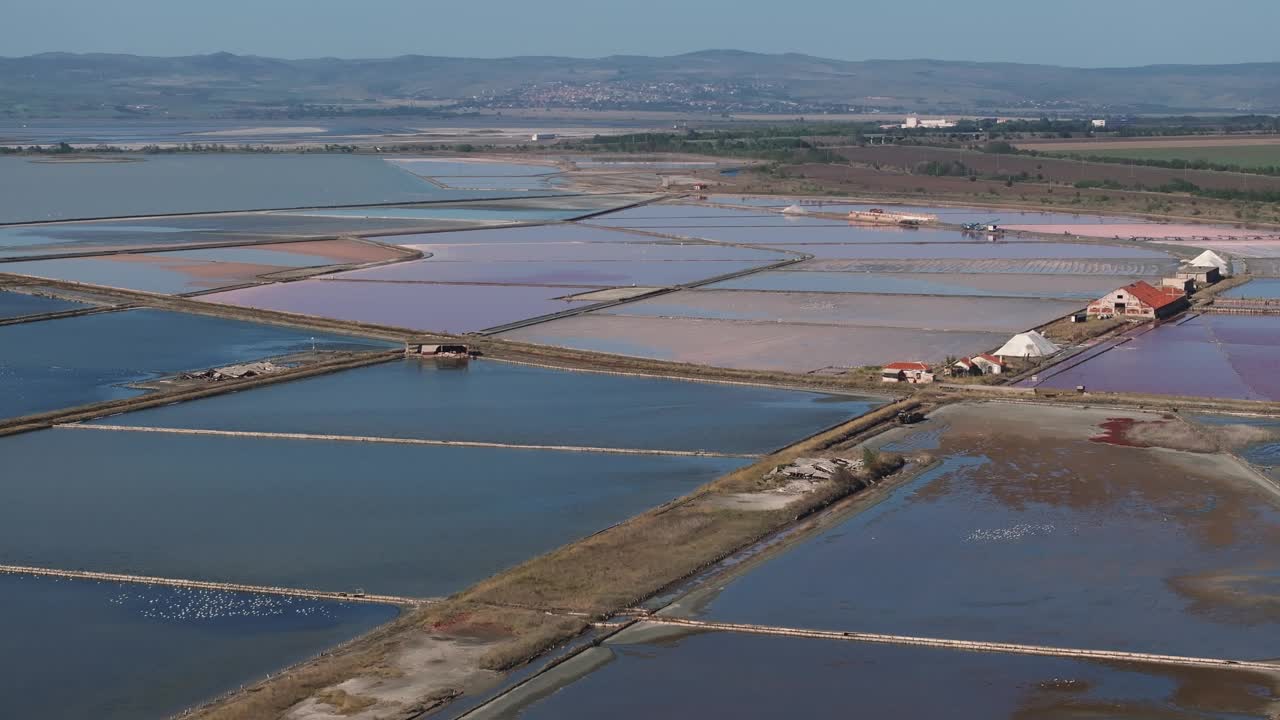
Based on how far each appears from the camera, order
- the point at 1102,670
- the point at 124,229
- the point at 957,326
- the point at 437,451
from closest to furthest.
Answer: the point at 1102,670 → the point at 437,451 → the point at 957,326 → the point at 124,229

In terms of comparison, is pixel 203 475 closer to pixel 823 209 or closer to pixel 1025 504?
pixel 1025 504

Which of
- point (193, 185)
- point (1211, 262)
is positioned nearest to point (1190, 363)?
point (1211, 262)

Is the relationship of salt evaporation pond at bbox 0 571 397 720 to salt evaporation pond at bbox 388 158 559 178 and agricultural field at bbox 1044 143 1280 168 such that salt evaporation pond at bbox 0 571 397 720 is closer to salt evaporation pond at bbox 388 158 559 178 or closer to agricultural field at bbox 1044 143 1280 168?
salt evaporation pond at bbox 388 158 559 178

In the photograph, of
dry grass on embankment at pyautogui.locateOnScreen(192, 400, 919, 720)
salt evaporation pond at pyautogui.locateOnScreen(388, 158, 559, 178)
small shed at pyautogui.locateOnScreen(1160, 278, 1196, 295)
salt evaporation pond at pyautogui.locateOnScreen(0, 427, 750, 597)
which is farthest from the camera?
salt evaporation pond at pyautogui.locateOnScreen(388, 158, 559, 178)

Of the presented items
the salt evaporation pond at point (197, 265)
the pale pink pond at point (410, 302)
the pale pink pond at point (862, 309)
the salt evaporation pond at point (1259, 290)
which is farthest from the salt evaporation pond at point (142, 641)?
the salt evaporation pond at point (1259, 290)

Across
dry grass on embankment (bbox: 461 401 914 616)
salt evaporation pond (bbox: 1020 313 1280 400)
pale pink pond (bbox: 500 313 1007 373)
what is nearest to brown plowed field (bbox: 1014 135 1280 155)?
salt evaporation pond (bbox: 1020 313 1280 400)

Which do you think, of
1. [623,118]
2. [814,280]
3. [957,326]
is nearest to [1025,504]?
[957,326]

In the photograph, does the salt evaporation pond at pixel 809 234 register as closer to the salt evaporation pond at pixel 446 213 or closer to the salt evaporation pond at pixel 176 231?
the salt evaporation pond at pixel 446 213
